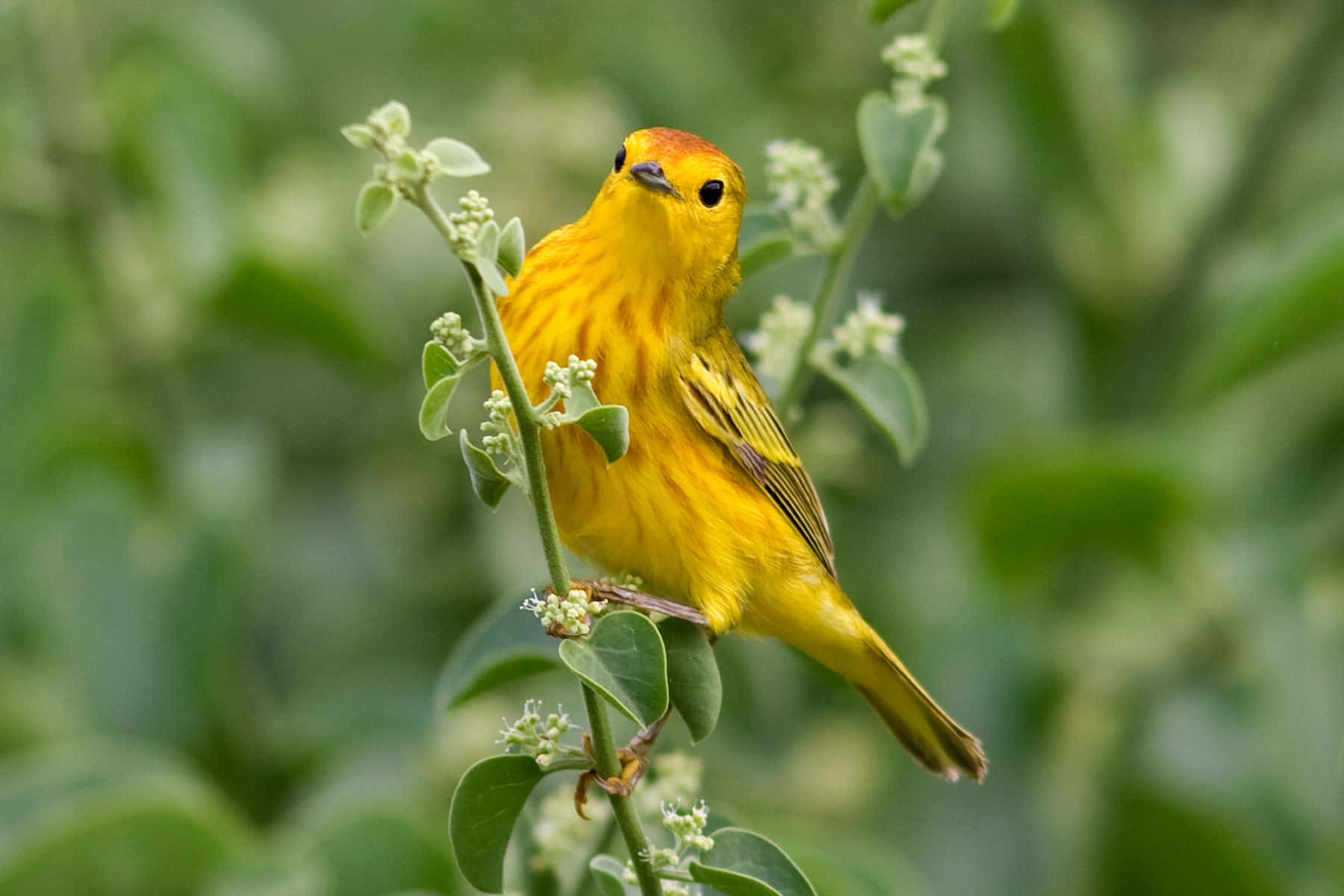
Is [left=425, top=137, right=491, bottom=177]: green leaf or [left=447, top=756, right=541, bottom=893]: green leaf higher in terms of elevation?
[left=425, top=137, right=491, bottom=177]: green leaf

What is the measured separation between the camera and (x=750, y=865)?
1.91 m

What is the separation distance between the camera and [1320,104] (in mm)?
4586

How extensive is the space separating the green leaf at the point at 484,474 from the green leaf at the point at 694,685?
1.13 ft

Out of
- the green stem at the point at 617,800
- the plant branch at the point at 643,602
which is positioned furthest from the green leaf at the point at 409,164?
the plant branch at the point at 643,602

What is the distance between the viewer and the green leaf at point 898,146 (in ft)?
7.16

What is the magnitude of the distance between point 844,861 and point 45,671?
212 centimetres

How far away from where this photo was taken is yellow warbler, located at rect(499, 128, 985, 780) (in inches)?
95.7

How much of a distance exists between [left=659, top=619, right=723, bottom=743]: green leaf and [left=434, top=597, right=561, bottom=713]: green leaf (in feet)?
0.60

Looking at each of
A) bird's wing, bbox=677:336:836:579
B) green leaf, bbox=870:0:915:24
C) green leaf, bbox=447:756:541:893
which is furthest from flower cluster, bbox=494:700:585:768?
green leaf, bbox=870:0:915:24

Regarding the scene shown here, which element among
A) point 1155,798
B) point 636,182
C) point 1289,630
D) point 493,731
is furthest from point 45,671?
point 1289,630

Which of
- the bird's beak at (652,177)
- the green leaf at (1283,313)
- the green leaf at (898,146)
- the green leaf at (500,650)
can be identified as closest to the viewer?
the green leaf at (898,146)

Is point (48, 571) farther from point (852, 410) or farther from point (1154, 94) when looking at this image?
point (1154, 94)

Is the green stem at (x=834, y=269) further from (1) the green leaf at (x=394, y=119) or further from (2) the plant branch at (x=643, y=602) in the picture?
(1) the green leaf at (x=394, y=119)

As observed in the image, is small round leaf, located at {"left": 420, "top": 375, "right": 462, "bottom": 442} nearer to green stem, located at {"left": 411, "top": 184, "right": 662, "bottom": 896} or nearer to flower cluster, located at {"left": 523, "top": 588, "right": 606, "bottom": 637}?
green stem, located at {"left": 411, "top": 184, "right": 662, "bottom": 896}
